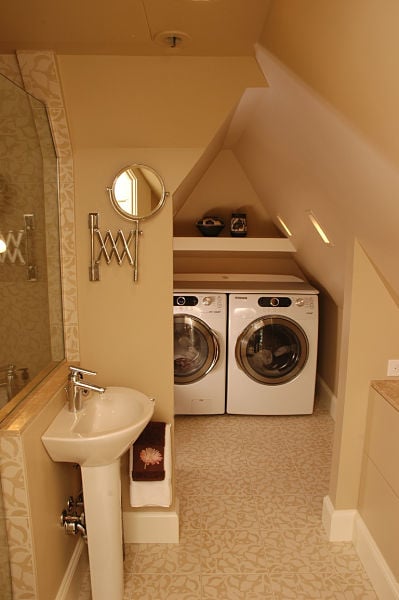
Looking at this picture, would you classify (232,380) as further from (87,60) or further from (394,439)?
(87,60)

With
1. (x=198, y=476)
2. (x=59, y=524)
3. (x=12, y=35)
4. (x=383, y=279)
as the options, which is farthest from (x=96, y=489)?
(x=12, y=35)

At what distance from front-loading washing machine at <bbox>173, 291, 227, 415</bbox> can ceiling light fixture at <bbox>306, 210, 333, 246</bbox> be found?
102 cm

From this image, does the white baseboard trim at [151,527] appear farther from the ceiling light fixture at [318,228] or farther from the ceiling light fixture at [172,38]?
the ceiling light fixture at [172,38]

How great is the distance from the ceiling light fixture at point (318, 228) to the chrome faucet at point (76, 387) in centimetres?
149

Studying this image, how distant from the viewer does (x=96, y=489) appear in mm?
1671

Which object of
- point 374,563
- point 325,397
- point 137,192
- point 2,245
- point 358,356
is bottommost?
point 374,563

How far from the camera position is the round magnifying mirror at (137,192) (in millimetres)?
1850

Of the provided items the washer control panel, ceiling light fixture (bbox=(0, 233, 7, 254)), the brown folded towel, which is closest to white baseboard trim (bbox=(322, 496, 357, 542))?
the brown folded towel

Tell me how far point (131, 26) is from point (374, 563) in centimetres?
245

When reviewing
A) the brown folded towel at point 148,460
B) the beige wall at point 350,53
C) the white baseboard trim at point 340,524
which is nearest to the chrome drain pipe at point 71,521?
the brown folded towel at point 148,460

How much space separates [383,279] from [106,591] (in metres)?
1.81

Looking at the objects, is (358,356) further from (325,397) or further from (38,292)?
(325,397)

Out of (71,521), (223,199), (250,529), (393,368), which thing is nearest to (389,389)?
(393,368)

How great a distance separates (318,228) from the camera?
2.42 m
